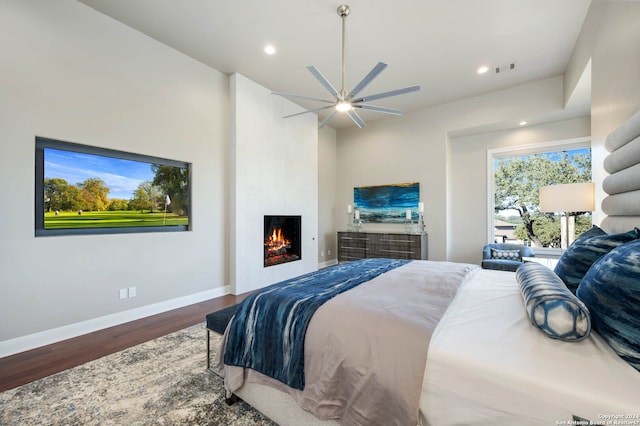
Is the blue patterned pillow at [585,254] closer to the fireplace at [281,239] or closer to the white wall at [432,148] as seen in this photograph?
the white wall at [432,148]

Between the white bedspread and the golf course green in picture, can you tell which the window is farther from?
the golf course green in picture

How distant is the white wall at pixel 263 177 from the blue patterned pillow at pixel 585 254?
3737 millimetres

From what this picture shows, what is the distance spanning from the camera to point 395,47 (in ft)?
11.8

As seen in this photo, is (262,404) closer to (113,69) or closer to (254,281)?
(254,281)

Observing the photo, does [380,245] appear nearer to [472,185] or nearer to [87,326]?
[472,185]

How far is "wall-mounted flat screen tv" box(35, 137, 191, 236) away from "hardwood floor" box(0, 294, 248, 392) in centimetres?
107

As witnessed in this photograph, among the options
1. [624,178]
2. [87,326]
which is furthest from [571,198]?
[87,326]

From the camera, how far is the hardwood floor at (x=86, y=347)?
216 centimetres

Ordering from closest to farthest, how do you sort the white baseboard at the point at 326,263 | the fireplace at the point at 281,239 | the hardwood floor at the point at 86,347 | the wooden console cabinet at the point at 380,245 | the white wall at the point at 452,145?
the hardwood floor at the point at 86,347 → the white wall at the point at 452,145 → the fireplace at the point at 281,239 → the wooden console cabinet at the point at 380,245 → the white baseboard at the point at 326,263

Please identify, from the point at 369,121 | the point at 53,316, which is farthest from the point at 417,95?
the point at 53,316

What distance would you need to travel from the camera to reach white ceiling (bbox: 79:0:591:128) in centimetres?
289

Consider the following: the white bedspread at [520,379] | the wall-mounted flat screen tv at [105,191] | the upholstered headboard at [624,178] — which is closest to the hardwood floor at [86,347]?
the wall-mounted flat screen tv at [105,191]

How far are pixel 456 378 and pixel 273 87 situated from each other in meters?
4.78

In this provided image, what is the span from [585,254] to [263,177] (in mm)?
4019
